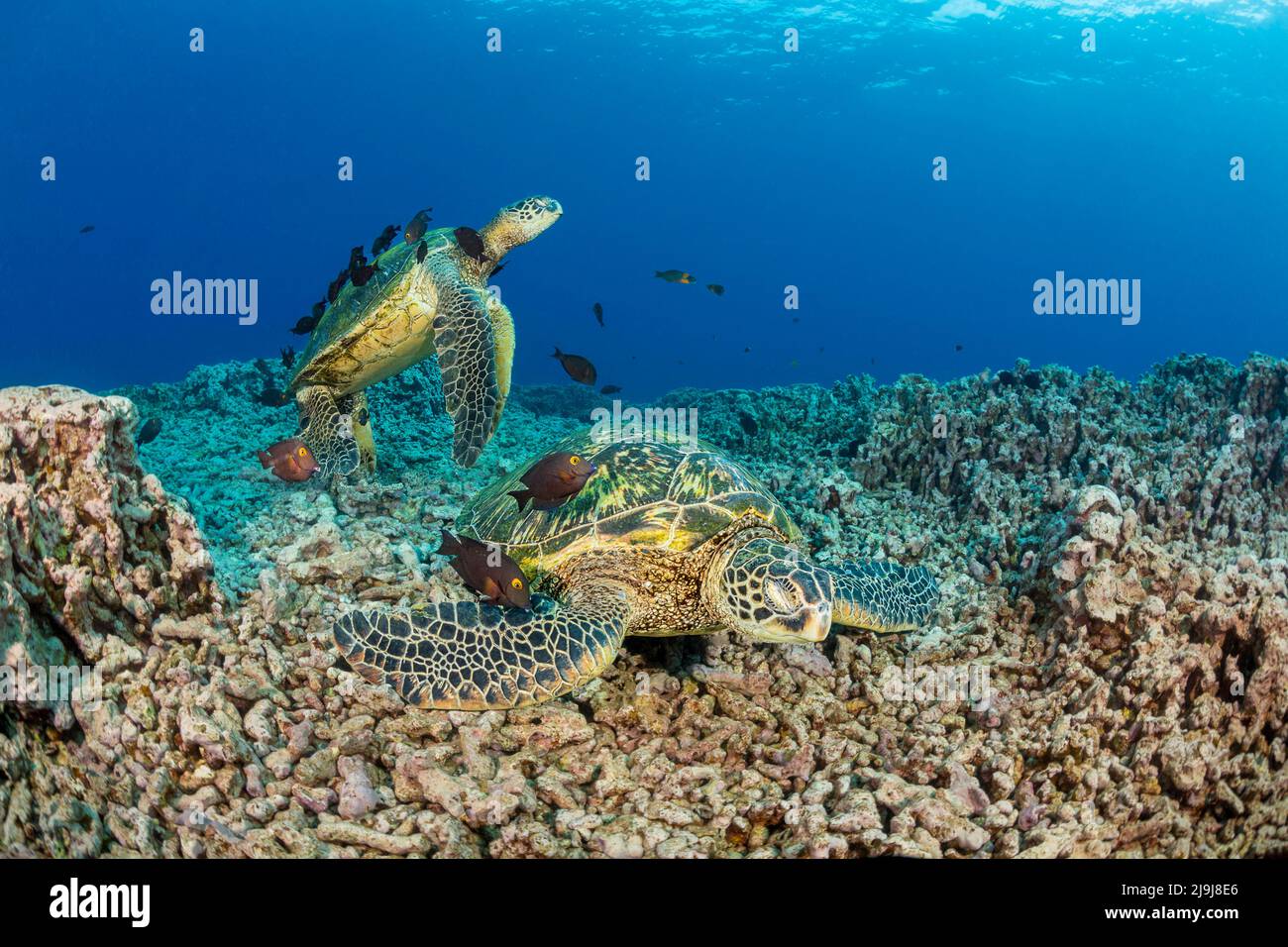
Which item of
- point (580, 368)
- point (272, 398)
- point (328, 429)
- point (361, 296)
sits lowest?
point (328, 429)

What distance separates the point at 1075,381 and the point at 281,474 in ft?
25.8

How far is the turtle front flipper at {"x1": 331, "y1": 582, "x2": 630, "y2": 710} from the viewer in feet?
10.2

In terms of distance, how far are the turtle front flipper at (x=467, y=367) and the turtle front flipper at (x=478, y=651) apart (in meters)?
2.67

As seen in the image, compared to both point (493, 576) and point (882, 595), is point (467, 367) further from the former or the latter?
point (882, 595)

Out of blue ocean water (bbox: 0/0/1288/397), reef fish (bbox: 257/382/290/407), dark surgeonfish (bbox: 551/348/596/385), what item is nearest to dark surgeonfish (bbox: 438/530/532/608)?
dark surgeonfish (bbox: 551/348/596/385)

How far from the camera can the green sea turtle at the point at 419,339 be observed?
20.4 ft

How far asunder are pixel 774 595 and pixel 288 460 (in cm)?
369

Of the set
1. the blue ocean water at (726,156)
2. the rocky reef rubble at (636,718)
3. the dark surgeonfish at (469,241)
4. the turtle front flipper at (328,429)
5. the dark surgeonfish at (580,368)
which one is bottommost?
the rocky reef rubble at (636,718)

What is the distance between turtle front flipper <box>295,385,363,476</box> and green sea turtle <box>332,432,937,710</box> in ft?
8.83

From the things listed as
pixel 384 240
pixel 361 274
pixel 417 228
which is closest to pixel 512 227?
pixel 417 228

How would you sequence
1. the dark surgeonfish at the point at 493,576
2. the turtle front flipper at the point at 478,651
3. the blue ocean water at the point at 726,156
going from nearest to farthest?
the turtle front flipper at the point at 478,651, the dark surgeonfish at the point at 493,576, the blue ocean water at the point at 726,156

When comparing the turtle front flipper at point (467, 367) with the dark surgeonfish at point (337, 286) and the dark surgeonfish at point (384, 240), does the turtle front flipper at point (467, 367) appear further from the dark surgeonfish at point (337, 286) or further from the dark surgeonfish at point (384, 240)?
the dark surgeonfish at point (337, 286)

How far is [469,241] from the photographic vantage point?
6855mm

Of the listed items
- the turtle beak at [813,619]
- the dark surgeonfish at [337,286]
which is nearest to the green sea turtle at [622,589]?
the turtle beak at [813,619]
